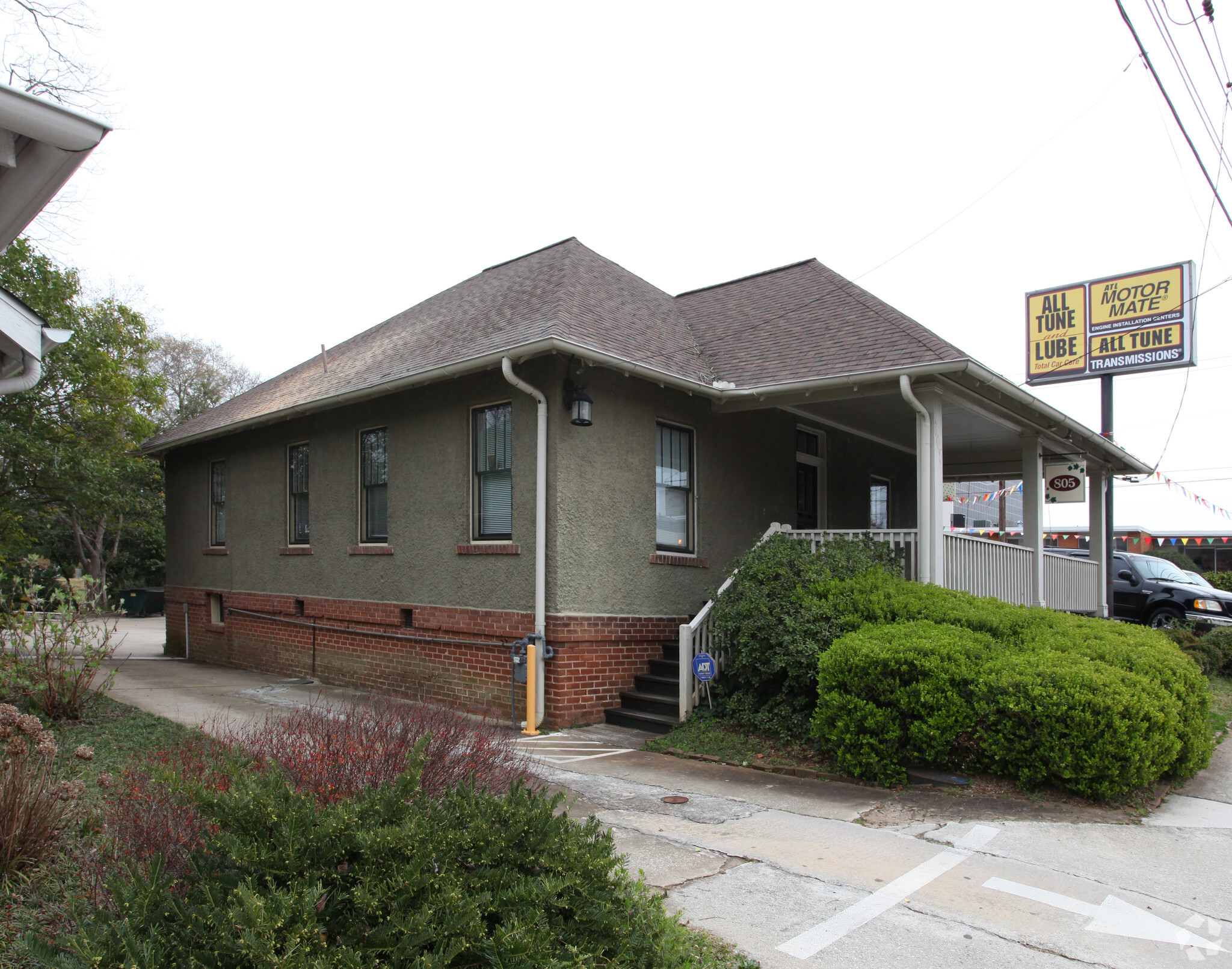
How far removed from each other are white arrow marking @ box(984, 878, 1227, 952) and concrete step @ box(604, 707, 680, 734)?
14.7 feet

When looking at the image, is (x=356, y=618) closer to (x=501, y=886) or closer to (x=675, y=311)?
(x=675, y=311)

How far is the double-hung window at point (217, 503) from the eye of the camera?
15438mm

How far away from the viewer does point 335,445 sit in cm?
1236

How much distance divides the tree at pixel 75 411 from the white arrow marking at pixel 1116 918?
15696mm

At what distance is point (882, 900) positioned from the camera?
175 inches

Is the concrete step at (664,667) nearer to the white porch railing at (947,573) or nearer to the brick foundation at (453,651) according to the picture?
the brick foundation at (453,651)

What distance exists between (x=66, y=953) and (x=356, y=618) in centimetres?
890

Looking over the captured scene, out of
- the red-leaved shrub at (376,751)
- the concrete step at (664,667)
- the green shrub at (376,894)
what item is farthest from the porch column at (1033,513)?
the green shrub at (376,894)

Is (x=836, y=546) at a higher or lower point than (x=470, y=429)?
lower

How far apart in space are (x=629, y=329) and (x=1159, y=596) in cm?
1579

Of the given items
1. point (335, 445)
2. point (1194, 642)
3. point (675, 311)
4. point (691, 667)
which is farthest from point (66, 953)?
point (1194, 642)

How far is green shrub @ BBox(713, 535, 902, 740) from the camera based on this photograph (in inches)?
315

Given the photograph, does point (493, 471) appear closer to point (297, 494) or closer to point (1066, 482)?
point (297, 494)

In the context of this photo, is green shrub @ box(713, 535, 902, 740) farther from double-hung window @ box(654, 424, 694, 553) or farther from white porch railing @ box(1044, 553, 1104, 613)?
white porch railing @ box(1044, 553, 1104, 613)
